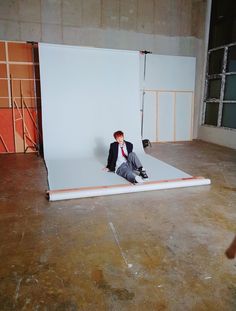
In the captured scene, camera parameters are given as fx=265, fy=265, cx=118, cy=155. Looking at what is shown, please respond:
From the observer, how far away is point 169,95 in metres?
6.70

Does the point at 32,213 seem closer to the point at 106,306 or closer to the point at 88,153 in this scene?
the point at 106,306

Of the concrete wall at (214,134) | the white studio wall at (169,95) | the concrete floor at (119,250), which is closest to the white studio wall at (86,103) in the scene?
the white studio wall at (169,95)

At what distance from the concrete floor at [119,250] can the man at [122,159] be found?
1.85 feet

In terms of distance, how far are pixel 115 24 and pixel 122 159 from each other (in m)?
3.85

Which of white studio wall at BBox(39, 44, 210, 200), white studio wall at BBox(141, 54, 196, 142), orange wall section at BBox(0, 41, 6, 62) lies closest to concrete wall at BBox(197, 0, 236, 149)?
white studio wall at BBox(141, 54, 196, 142)

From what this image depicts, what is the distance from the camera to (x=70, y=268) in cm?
176

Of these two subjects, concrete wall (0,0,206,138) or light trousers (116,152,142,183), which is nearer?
light trousers (116,152,142,183)

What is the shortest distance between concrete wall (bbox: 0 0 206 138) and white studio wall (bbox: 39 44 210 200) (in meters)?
0.91

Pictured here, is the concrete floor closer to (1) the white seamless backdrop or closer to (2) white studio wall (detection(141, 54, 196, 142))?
(1) the white seamless backdrop

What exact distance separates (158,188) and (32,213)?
1.50m

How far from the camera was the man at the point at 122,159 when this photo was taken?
141 inches

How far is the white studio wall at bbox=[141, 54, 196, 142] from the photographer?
6.50m

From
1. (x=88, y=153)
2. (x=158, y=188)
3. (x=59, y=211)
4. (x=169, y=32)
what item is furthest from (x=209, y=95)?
(x=59, y=211)

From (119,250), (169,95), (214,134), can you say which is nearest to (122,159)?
(119,250)
